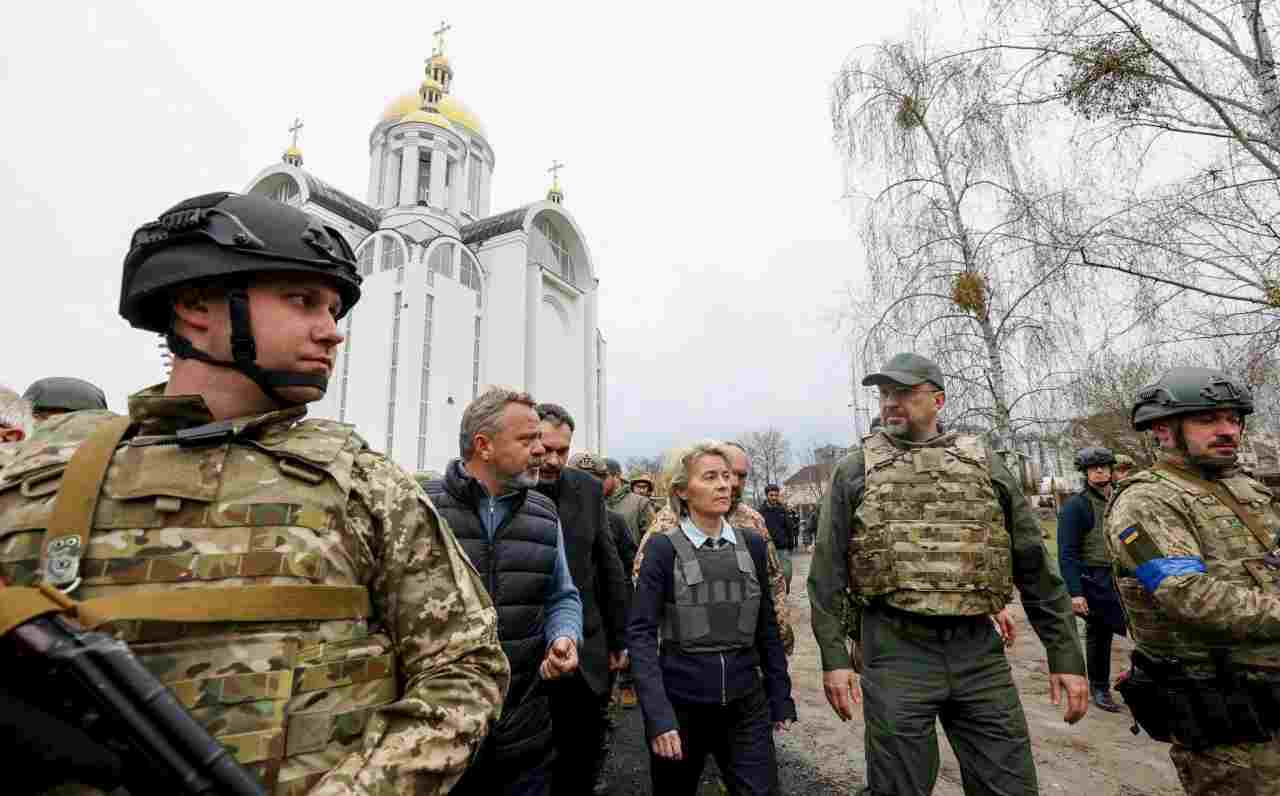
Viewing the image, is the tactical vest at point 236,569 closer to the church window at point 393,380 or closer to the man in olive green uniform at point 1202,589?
the man in olive green uniform at point 1202,589

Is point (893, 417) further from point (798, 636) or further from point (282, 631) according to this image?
point (798, 636)

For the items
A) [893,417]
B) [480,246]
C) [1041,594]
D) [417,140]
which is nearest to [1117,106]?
[893,417]

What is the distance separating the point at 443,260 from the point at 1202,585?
102ft

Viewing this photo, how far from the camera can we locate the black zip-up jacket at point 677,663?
2770 millimetres

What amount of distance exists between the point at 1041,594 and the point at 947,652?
636mm

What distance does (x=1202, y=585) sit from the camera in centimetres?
246

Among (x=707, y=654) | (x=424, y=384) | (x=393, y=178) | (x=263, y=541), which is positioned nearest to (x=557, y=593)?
(x=707, y=654)

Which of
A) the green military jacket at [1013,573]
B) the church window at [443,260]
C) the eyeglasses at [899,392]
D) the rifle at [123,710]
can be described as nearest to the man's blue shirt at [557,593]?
the green military jacket at [1013,573]

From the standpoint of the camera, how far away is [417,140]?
A: 34781mm

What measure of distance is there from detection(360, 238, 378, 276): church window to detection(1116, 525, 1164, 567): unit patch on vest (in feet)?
99.0

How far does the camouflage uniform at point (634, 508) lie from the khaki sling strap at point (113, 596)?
5.02 metres

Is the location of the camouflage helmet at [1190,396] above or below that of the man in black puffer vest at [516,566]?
above

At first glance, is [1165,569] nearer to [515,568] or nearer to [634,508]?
[515,568]

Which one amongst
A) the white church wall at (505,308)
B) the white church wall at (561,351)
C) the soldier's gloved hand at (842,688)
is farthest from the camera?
the white church wall at (561,351)
